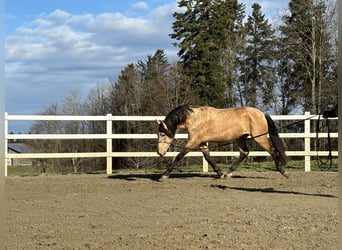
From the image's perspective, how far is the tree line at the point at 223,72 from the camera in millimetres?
22000

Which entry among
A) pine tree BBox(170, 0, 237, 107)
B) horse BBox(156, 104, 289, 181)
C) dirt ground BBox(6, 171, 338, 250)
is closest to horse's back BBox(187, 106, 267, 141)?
horse BBox(156, 104, 289, 181)

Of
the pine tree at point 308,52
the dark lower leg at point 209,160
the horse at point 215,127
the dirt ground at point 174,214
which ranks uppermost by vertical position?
the pine tree at point 308,52

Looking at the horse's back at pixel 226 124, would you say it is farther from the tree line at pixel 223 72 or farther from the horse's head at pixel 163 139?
the tree line at pixel 223 72

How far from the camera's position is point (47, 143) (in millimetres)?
16125

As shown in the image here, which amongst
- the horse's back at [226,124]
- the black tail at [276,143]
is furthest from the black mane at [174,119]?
the black tail at [276,143]

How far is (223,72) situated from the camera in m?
31.3

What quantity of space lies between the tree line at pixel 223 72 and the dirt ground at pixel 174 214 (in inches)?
381

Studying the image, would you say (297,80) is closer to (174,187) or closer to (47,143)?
(47,143)

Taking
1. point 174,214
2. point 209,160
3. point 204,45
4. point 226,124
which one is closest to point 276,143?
point 226,124

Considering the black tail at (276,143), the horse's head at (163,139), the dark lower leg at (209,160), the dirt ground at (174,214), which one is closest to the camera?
the dirt ground at (174,214)

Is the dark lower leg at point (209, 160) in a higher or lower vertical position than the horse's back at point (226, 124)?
lower

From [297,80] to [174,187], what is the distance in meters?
20.6

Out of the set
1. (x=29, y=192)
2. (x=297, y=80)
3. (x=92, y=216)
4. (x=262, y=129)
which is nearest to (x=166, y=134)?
(x=262, y=129)

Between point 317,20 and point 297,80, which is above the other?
point 317,20
